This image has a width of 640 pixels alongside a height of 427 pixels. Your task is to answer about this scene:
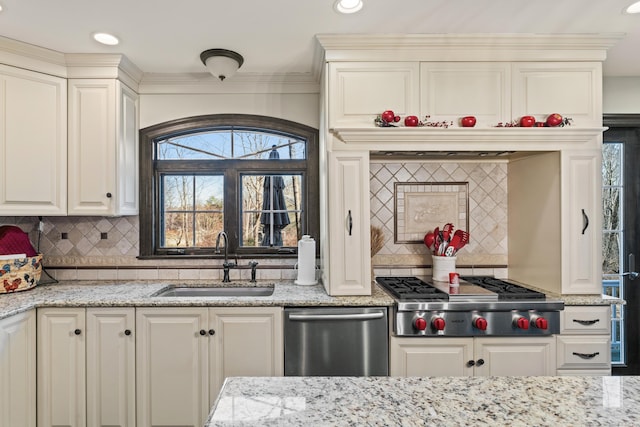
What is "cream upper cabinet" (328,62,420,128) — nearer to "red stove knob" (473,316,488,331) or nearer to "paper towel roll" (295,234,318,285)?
"paper towel roll" (295,234,318,285)

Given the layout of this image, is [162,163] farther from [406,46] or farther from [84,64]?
[406,46]

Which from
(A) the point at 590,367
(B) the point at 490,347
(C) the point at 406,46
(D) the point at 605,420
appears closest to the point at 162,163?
(C) the point at 406,46

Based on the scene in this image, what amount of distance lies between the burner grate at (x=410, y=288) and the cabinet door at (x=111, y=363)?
5.14 ft

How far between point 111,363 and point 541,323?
2.46m

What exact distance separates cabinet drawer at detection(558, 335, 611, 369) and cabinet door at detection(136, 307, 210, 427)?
2059 mm

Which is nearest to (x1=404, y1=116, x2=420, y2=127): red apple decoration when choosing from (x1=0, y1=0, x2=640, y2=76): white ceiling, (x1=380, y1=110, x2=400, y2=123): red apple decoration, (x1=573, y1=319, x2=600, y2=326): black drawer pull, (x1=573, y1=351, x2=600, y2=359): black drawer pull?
(x1=380, y1=110, x2=400, y2=123): red apple decoration

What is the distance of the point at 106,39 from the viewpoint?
2221 millimetres

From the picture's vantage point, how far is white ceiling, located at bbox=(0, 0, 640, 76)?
1881 millimetres

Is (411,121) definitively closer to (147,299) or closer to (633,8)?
(633,8)

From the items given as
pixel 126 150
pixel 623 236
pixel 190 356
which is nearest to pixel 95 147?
pixel 126 150

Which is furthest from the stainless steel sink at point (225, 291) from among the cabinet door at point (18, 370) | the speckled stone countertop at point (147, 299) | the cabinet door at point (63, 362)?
the cabinet door at point (18, 370)

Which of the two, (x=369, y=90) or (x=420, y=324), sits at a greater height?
(x=369, y=90)

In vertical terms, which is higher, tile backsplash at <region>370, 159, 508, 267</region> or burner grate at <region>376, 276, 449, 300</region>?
tile backsplash at <region>370, 159, 508, 267</region>

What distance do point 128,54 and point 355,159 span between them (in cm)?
166
